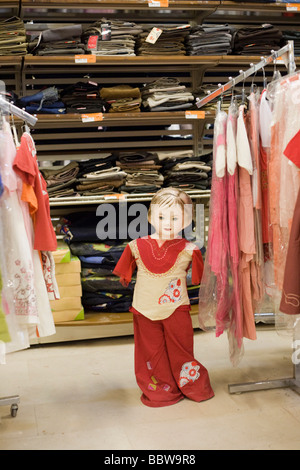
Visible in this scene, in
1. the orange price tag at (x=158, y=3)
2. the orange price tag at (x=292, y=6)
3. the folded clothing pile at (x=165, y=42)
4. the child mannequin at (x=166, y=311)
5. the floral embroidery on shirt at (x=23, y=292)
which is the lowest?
the child mannequin at (x=166, y=311)

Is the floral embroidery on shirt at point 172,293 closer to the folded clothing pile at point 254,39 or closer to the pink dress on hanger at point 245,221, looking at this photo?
the pink dress on hanger at point 245,221

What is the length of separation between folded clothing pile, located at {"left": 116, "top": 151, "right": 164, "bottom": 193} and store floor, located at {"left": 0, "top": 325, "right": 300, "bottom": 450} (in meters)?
1.21

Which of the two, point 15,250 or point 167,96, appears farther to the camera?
point 167,96

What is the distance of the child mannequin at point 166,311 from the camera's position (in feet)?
9.43

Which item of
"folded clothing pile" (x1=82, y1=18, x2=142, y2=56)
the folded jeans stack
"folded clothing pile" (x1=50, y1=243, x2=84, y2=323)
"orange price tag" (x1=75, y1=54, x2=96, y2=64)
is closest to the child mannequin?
"folded clothing pile" (x1=50, y1=243, x2=84, y2=323)

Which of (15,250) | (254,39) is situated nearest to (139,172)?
(254,39)

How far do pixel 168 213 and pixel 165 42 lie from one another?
171cm

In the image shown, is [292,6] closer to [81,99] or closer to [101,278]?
[81,99]

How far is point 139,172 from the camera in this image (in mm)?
4105

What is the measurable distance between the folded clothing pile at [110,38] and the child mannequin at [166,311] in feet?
4.88

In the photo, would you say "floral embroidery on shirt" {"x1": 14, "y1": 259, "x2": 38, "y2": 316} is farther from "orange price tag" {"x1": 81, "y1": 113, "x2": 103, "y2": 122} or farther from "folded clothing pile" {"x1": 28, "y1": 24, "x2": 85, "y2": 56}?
"folded clothing pile" {"x1": 28, "y1": 24, "x2": 85, "y2": 56}

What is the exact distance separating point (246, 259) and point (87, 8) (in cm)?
241

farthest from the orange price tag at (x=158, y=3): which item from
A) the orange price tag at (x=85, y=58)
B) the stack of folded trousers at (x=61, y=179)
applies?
the stack of folded trousers at (x=61, y=179)
